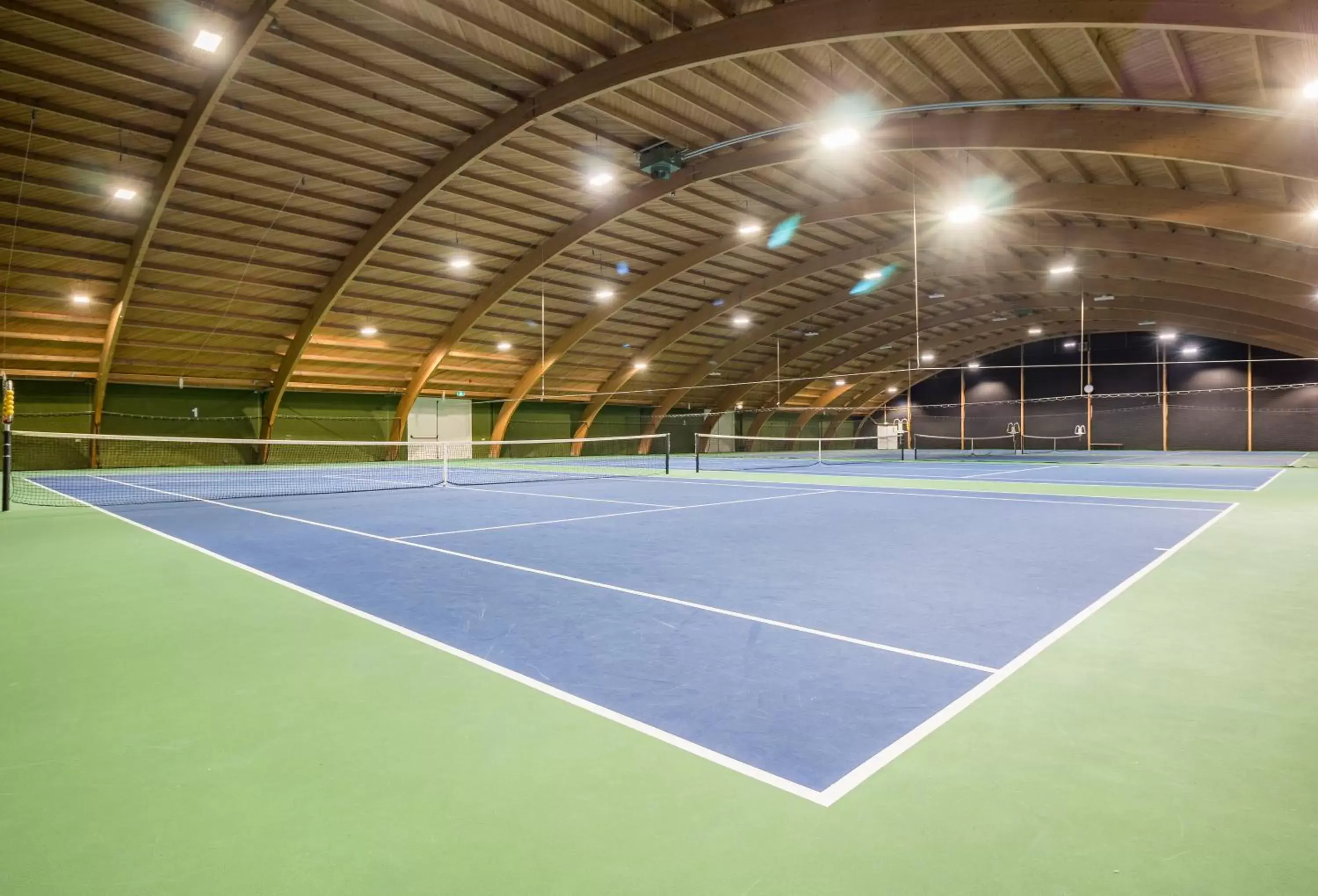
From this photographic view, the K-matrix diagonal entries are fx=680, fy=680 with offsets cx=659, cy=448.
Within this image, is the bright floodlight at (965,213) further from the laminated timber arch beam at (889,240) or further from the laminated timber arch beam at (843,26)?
the laminated timber arch beam at (843,26)

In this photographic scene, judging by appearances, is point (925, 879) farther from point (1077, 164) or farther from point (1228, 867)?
point (1077, 164)

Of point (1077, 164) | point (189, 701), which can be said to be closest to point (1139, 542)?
point (189, 701)

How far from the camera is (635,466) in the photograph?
2572 centimetres

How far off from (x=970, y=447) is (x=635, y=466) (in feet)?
102

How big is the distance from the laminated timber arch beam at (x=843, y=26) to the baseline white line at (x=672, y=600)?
37.5 ft

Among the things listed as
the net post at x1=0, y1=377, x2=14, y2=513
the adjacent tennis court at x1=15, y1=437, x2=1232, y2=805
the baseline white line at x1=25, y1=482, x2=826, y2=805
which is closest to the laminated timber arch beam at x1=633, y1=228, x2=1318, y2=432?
the adjacent tennis court at x1=15, y1=437, x2=1232, y2=805

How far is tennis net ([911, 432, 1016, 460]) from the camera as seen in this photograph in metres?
37.5

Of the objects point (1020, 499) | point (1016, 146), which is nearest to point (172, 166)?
point (1016, 146)

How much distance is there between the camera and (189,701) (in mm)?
2936

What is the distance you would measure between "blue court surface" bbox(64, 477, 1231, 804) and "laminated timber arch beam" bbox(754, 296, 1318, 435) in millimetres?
23559

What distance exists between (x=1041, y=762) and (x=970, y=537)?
540 centimetres

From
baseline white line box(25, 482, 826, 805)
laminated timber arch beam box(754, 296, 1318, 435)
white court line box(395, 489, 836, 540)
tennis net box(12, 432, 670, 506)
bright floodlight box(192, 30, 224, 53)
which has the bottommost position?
baseline white line box(25, 482, 826, 805)

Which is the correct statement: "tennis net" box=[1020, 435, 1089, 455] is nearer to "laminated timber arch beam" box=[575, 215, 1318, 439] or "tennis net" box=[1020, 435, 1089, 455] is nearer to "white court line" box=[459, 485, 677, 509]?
"laminated timber arch beam" box=[575, 215, 1318, 439]

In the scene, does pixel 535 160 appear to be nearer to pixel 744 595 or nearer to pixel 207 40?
pixel 207 40
